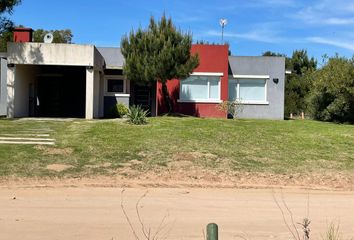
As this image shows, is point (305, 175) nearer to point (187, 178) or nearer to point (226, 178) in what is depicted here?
point (226, 178)

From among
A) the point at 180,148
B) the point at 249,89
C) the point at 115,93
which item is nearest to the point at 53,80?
the point at 115,93

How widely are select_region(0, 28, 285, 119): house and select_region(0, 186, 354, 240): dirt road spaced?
589 inches

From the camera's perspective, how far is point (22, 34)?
29016 millimetres

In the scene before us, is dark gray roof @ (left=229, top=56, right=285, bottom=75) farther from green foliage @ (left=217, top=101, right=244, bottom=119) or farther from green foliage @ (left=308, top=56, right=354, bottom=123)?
green foliage @ (left=308, top=56, right=354, bottom=123)

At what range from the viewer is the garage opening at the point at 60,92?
29297 millimetres

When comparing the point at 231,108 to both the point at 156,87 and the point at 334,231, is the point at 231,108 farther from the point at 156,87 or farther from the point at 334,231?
the point at 334,231

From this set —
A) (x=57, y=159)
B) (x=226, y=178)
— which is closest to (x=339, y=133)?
(x=226, y=178)

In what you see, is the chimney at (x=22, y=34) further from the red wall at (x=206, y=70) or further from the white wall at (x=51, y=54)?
the red wall at (x=206, y=70)

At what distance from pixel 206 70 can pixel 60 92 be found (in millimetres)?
8441

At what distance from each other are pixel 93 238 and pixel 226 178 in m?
6.40

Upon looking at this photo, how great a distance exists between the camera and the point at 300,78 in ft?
151

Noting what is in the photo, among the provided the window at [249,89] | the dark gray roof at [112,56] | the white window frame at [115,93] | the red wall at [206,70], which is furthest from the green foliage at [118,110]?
the window at [249,89]

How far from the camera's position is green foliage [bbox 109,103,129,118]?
2782 cm

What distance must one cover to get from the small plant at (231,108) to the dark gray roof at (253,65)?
2.04 metres
